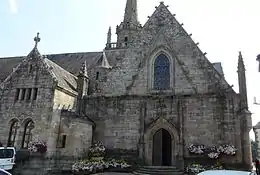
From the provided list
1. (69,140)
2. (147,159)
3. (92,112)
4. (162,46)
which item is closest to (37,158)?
(69,140)

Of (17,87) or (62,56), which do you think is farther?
(62,56)

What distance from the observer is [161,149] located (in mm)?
18531

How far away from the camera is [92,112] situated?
62.4 feet

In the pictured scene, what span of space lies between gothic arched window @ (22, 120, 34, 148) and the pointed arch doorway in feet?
27.5

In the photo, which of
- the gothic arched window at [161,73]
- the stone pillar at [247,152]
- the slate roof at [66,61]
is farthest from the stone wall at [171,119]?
the slate roof at [66,61]

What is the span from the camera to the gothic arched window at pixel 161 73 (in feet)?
61.9

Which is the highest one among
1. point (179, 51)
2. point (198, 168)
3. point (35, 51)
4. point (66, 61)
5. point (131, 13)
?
point (131, 13)

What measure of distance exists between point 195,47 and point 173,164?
334 inches

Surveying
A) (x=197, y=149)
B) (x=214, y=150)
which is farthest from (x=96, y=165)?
(x=214, y=150)

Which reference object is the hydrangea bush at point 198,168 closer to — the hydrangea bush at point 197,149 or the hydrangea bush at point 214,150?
the hydrangea bush at point 214,150

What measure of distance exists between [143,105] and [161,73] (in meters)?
2.91

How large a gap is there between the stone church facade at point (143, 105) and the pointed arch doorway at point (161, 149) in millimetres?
70

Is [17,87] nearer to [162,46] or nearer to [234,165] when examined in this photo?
[162,46]

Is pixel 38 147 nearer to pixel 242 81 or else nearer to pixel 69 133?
pixel 69 133
